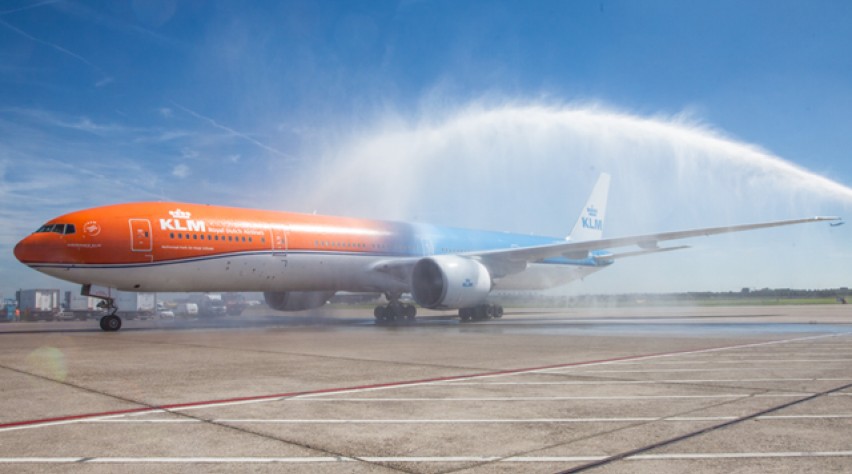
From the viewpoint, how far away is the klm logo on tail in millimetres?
41172

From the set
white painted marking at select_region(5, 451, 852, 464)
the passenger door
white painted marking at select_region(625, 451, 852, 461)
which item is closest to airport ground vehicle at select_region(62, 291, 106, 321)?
the passenger door

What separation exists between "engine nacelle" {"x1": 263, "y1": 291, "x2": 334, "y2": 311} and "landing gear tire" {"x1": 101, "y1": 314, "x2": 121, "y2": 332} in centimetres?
847

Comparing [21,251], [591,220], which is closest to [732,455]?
[21,251]

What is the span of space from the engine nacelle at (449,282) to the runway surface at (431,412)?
11760 mm

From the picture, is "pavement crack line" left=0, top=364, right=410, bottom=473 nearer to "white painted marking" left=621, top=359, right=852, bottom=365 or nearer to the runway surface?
the runway surface

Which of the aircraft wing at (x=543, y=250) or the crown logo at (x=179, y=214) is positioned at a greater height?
the crown logo at (x=179, y=214)

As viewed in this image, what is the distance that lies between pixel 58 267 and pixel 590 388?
57.3 feet

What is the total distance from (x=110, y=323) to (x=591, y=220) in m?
29.8

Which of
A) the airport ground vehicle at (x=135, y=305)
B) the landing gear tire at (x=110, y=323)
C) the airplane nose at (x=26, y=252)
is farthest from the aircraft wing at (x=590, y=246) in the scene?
the airport ground vehicle at (x=135, y=305)

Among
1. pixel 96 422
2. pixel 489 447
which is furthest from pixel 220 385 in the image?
pixel 489 447

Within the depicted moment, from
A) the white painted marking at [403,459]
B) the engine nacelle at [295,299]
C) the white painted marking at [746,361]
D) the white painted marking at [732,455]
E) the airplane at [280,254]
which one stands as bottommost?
the white painted marking at [746,361]

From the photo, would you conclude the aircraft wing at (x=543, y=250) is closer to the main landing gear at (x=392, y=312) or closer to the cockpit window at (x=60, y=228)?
the main landing gear at (x=392, y=312)

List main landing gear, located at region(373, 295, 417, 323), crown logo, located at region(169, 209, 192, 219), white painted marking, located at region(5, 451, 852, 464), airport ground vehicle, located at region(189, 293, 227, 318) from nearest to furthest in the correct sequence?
1. white painted marking, located at region(5, 451, 852, 464)
2. crown logo, located at region(169, 209, 192, 219)
3. main landing gear, located at region(373, 295, 417, 323)
4. airport ground vehicle, located at region(189, 293, 227, 318)

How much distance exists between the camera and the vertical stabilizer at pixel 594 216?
40656 millimetres
